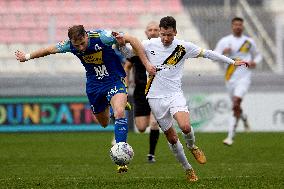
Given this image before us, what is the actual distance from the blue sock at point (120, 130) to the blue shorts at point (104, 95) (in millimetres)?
666

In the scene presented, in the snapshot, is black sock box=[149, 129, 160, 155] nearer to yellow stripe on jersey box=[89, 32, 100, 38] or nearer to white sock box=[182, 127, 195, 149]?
white sock box=[182, 127, 195, 149]

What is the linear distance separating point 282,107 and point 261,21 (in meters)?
3.47

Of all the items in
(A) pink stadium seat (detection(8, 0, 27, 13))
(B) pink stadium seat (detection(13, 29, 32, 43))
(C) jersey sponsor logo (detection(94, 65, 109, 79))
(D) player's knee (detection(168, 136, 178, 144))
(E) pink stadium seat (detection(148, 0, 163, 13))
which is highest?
(C) jersey sponsor logo (detection(94, 65, 109, 79))

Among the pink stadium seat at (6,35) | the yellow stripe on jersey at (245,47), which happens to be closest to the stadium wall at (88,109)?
the pink stadium seat at (6,35)

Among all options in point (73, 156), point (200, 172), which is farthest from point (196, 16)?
point (200, 172)

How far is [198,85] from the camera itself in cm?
2314

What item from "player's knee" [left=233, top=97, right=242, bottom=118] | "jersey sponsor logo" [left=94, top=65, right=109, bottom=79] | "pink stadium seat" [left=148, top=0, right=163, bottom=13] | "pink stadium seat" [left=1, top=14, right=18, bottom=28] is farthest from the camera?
"pink stadium seat" [left=148, top=0, right=163, bottom=13]

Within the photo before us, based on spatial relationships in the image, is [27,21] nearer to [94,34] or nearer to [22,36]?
[22,36]

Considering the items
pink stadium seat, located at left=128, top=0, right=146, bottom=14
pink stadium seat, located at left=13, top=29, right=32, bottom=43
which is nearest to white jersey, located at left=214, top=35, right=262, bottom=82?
pink stadium seat, located at left=128, top=0, right=146, bottom=14

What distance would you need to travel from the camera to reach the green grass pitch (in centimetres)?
1085

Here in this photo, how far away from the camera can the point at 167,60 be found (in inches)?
454

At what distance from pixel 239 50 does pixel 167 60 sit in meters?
7.58

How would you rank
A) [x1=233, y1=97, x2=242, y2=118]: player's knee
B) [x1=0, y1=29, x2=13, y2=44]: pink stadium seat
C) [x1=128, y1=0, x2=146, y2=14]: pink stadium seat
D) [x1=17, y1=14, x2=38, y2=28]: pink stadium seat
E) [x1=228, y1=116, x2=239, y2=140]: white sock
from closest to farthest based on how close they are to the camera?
[x1=228, y1=116, x2=239, y2=140]: white sock
[x1=233, y1=97, x2=242, y2=118]: player's knee
[x1=0, y1=29, x2=13, y2=44]: pink stadium seat
[x1=17, y1=14, x2=38, y2=28]: pink stadium seat
[x1=128, y1=0, x2=146, y2=14]: pink stadium seat

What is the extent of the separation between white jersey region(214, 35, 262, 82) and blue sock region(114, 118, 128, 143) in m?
7.87
